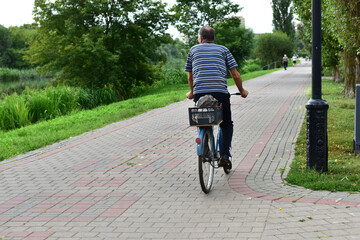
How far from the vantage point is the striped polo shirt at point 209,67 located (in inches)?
221

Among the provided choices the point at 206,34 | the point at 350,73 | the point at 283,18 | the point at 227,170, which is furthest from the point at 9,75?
the point at 206,34

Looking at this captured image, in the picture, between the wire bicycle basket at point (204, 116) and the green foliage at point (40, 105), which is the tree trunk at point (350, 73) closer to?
the green foliage at point (40, 105)

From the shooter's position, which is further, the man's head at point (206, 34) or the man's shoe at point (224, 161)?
the man's shoe at point (224, 161)

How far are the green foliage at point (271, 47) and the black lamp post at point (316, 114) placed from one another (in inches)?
2222

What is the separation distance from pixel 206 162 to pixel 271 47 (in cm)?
5843

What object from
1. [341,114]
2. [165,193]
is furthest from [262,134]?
[165,193]

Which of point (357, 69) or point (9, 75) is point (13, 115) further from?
point (9, 75)

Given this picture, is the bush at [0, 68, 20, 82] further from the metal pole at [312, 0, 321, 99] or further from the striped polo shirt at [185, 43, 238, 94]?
the metal pole at [312, 0, 321, 99]

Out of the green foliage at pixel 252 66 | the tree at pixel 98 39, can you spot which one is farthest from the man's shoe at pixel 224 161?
the green foliage at pixel 252 66

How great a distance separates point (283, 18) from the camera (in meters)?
68.7

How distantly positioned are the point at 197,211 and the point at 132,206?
749 millimetres

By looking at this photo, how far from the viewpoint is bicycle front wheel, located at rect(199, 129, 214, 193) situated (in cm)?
533

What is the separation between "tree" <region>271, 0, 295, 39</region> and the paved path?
6185 cm

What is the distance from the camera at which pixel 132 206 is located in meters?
5.11
